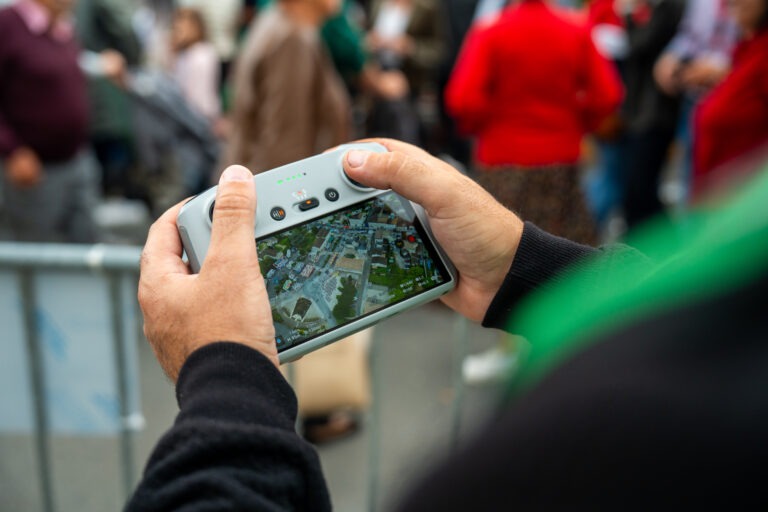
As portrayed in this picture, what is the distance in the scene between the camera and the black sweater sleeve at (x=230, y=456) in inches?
29.5

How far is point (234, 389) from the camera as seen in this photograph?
2.74 ft

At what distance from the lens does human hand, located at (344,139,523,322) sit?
4.03ft

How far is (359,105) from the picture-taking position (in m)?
5.72

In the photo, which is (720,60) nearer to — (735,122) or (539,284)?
(735,122)

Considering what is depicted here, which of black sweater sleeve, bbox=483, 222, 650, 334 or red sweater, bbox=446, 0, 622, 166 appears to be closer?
black sweater sleeve, bbox=483, 222, 650, 334

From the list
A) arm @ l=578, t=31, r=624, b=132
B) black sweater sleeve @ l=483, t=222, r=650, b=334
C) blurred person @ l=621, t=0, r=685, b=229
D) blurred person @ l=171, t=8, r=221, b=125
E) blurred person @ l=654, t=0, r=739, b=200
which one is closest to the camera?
black sweater sleeve @ l=483, t=222, r=650, b=334

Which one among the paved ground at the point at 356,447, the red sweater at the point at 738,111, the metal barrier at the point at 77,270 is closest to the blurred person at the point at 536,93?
the red sweater at the point at 738,111

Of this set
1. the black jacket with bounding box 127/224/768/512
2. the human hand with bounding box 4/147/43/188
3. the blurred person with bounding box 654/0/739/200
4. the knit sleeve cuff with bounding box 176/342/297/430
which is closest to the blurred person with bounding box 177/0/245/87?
the human hand with bounding box 4/147/43/188

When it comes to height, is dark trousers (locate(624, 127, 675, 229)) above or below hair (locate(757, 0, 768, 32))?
below

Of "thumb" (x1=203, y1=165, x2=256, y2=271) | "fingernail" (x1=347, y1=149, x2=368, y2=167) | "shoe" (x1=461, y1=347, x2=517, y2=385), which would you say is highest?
"fingernail" (x1=347, y1=149, x2=368, y2=167)

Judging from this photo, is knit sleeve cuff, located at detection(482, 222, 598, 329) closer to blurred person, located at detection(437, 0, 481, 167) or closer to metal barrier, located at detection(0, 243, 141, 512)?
metal barrier, located at detection(0, 243, 141, 512)

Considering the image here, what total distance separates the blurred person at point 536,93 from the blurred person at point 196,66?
2666 millimetres

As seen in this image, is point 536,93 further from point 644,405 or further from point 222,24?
point 222,24

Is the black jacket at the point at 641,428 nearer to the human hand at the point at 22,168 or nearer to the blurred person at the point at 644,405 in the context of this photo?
the blurred person at the point at 644,405
